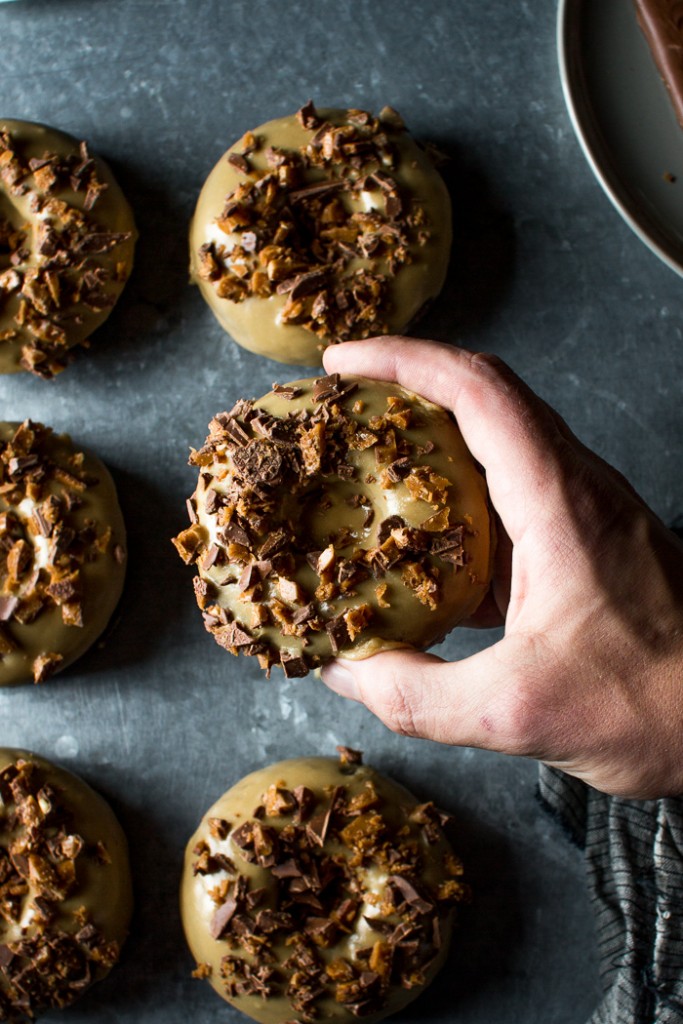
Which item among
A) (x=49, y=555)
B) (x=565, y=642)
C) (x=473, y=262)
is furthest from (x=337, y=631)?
(x=473, y=262)

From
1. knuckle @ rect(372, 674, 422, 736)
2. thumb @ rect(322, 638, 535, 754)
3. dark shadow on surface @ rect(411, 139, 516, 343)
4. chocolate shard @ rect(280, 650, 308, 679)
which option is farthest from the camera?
dark shadow on surface @ rect(411, 139, 516, 343)

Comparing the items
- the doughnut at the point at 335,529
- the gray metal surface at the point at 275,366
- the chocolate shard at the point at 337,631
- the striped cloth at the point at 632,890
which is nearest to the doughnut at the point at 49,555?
the gray metal surface at the point at 275,366

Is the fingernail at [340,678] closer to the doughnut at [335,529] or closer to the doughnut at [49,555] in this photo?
the doughnut at [335,529]

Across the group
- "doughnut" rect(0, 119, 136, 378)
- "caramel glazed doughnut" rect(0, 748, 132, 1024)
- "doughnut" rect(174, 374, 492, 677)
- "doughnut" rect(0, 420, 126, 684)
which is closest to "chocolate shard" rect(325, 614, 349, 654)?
"doughnut" rect(174, 374, 492, 677)

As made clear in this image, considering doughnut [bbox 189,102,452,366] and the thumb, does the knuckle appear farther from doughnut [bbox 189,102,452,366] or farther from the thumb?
doughnut [bbox 189,102,452,366]

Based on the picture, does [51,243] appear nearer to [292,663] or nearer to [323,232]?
[323,232]
